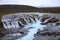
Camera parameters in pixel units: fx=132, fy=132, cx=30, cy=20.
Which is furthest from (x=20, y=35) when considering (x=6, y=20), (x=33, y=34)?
(x=6, y=20)

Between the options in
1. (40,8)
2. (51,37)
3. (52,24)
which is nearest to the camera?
(51,37)

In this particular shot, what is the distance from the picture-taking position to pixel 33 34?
121 cm

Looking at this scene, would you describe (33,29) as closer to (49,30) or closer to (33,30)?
(33,30)

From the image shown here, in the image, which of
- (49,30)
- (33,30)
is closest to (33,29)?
(33,30)

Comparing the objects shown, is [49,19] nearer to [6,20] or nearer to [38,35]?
[38,35]

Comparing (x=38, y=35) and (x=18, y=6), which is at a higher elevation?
(x=18, y=6)

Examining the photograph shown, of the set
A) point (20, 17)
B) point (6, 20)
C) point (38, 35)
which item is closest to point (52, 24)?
point (38, 35)

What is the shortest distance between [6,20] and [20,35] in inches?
9.4

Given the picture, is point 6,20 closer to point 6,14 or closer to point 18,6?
point 6,14

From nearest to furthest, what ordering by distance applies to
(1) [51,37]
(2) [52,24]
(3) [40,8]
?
(1) [51,37], (2) [52,24], (3) [40,8]

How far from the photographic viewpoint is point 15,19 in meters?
1.33

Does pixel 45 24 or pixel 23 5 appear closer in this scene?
pixel 45 24

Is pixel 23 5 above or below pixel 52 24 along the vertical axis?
above

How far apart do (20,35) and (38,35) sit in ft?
0.54
